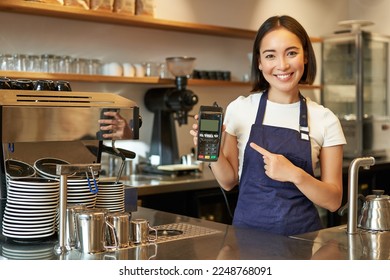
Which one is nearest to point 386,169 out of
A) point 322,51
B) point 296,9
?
point 322,51

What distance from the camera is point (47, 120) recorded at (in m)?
1.95

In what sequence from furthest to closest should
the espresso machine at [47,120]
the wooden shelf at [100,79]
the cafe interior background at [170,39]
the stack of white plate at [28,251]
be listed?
the cafe interior background at [170,39], the wooden shelf at [100,79], the espresso machine at [47,120], the stack of white plate at [28,251]

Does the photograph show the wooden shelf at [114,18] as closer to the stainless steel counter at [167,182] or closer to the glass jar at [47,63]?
the glass jar at [47,63]

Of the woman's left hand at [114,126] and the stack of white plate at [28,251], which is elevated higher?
the woman's left hand at [114,126]

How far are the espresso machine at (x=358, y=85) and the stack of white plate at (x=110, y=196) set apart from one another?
12.3 ft

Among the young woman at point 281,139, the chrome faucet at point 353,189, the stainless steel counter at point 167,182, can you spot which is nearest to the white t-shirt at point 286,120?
the young woman at point 281,139

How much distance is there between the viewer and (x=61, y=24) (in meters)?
4.03

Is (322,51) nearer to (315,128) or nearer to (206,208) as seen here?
(206,208)

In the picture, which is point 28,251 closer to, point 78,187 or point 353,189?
point 78,187

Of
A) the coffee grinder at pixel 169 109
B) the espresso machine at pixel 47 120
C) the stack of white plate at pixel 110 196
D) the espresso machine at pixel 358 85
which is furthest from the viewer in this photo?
the espresso machine at pixel 358 85

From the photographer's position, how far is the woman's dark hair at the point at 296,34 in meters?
2.31

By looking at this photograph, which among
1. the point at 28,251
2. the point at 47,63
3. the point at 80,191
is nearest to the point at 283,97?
the point at 80,191

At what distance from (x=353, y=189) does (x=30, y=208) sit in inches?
39.8

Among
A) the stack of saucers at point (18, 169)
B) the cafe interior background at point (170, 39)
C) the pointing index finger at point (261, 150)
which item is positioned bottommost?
the stack of saucers at point (18, 169)
